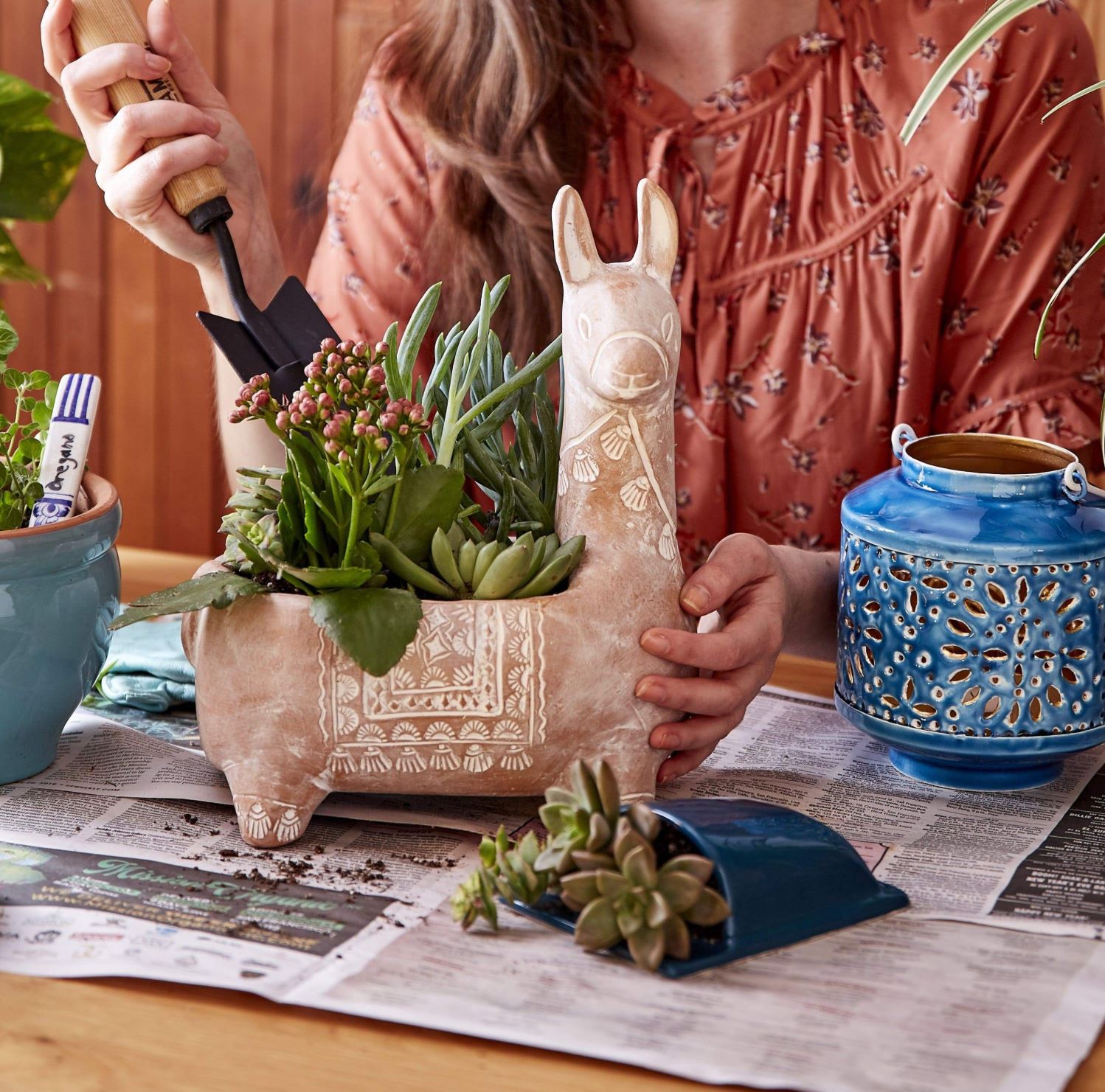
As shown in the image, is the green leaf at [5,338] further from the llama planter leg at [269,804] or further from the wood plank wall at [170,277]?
the wood plank wall at [170,277]

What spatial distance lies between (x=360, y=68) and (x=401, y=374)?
2.71ft

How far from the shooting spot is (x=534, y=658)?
0.63 metres

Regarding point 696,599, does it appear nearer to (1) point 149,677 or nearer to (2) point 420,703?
(2) point 420,703

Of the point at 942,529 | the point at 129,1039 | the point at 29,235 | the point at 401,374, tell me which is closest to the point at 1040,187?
the point at 942,529

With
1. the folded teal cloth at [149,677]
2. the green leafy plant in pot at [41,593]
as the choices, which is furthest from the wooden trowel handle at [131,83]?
the folded teal cloth at [149,677]

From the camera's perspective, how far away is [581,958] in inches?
21.2

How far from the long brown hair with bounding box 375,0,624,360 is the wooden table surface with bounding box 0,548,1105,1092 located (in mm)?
768

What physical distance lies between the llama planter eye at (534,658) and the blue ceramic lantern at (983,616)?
128 millimetres

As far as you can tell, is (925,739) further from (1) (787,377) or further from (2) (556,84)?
(2) (556,84)

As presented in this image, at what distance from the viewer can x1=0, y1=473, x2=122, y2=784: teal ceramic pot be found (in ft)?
2.20

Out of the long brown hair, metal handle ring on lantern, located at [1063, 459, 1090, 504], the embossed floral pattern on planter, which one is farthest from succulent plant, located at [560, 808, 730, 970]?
the long brown hair

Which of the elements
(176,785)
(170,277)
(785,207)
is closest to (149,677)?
(176,785)

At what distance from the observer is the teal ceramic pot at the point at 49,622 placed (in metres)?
0.67

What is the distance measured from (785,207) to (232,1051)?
1002 mm
